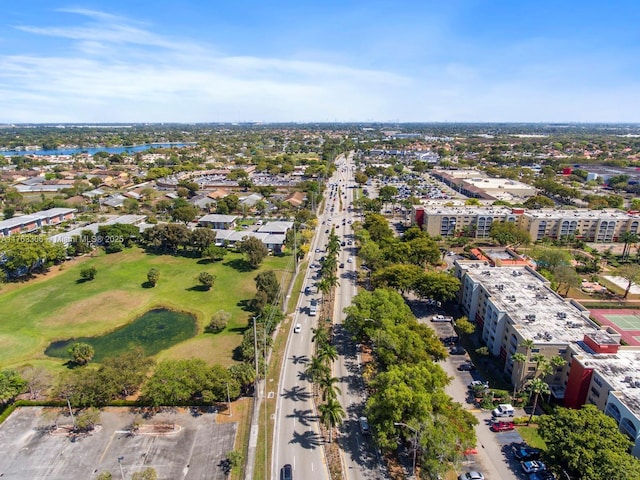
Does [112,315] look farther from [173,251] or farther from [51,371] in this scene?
[173,251]

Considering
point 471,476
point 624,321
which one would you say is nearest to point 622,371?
point 471,476

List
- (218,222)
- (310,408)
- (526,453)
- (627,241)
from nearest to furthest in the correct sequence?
(526,453)
(310,408)
(627,241)
(218,222)

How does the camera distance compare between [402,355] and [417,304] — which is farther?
[417,304]

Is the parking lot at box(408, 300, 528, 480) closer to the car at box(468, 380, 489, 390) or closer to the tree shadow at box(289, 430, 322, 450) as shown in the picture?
the car at box(468, 380, 489, 390)

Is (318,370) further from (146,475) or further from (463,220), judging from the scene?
(463,220)

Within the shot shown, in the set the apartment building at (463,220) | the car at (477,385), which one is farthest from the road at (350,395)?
the apartment building at (463,220)

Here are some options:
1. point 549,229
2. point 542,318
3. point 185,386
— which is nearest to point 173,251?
point 185,386
